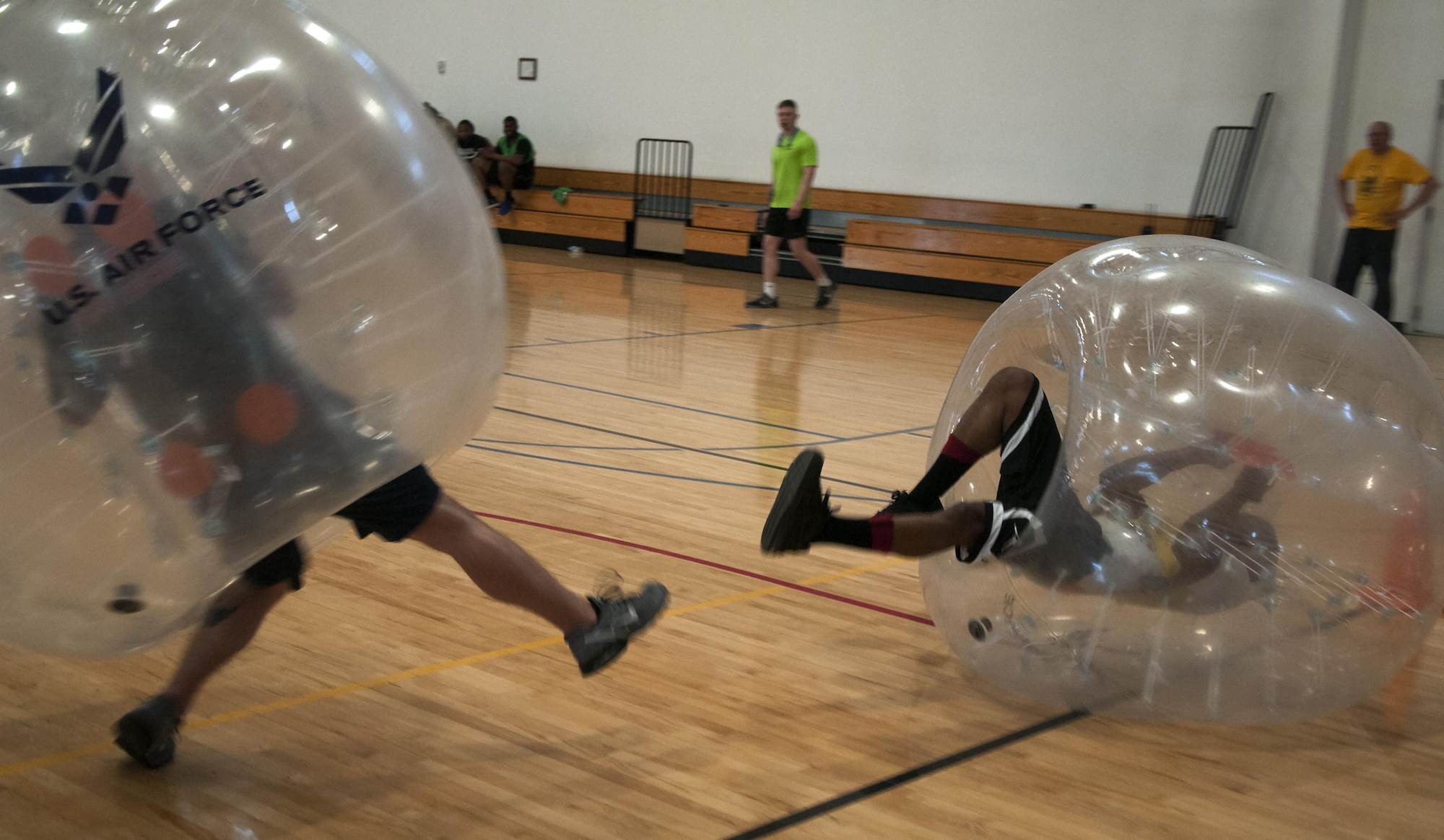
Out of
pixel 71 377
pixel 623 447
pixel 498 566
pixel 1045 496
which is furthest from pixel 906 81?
pixel 71 377

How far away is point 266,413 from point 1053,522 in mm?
1551

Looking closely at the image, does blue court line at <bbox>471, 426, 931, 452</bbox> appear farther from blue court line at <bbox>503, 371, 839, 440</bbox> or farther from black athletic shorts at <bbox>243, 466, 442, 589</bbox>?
black athletic shorts at <bbox>243, 466, 442, 589</bbox>

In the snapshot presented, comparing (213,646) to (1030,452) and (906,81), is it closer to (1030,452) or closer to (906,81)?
(1030,452)

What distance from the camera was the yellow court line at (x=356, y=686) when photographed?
209cm

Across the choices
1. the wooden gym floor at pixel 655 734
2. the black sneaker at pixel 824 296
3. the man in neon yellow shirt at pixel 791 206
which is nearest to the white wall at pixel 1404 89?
the black sneaker at pixel 824 296

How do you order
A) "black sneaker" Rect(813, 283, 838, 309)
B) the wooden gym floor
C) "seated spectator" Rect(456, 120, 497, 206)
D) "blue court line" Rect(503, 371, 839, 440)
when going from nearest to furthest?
the wooden gym floor → "blue court line" Rect(503, 371, 839, 440) → "black sneaker" Rect(813, 283, 838, 309) → "seated spectator" Rect(456, 120, 497, 206)

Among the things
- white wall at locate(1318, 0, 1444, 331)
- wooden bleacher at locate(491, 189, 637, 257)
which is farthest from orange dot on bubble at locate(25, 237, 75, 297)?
wooden bleacher at locate(491, 189, 637, 257)

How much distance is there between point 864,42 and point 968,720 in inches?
415

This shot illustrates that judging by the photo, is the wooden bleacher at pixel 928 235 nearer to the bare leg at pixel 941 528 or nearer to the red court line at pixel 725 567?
the red court line at pixel 725 567

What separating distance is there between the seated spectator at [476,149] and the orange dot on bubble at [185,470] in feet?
41.6

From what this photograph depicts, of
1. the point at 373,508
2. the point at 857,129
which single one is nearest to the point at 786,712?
the point at 373,508

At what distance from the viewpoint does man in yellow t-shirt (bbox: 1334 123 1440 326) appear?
793cm

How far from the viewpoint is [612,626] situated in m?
2.23

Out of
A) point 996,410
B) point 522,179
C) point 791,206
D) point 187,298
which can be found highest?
point 522,179
